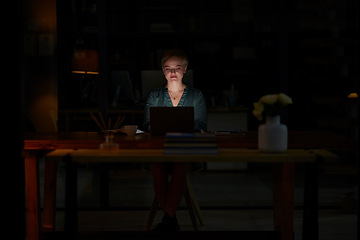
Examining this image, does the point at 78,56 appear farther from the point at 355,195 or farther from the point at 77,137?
the point at 355,195

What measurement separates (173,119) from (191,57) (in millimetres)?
5245

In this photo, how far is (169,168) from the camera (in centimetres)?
325

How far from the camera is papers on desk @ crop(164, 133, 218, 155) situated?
219 centimetres

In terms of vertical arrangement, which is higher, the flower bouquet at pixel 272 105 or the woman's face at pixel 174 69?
the woman's face at pixel 174 69

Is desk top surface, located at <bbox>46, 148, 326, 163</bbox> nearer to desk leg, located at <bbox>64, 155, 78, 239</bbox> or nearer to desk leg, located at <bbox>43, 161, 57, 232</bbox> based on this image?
desk leg, located at <bbox>64, 155, 78, 239</bbox>

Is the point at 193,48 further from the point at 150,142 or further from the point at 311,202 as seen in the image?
the point at 311,202

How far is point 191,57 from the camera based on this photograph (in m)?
7.84

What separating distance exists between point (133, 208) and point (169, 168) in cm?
96

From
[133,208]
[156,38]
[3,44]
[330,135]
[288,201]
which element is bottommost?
[133,208]

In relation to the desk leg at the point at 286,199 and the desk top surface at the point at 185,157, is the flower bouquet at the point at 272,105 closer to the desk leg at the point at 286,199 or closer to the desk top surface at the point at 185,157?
the desk top surface at the point at 185,157

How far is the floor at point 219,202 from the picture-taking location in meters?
3.56

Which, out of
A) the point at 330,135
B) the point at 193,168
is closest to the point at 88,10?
the point at 193,168

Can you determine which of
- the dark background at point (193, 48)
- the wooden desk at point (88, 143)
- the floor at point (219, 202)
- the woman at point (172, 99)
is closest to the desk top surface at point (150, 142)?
the wooden desk at point (88, 143)

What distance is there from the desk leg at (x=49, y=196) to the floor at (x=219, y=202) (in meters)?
Answer: 0.43
